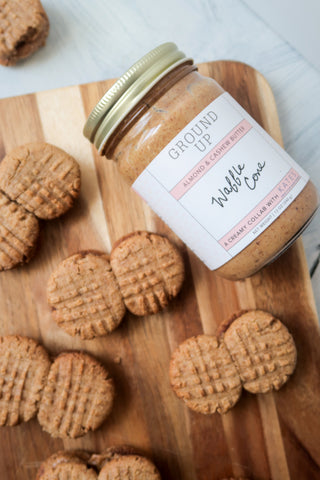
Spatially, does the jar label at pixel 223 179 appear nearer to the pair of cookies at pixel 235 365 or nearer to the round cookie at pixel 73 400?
the pair of cookies at pixel 235 365

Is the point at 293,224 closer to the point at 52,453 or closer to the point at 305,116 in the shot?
the point at 305,116

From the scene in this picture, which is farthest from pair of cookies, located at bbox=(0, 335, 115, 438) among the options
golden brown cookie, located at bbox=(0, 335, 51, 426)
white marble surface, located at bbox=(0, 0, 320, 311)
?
white marble surface, located at bbox=(0, 0, 320, 311)

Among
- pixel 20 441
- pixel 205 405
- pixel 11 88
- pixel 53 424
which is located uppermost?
pixel 11 88

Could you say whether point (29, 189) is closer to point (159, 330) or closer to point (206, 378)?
point (159, 330)

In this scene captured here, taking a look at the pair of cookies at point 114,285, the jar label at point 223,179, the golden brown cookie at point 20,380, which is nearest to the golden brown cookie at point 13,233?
the pair of cookies at point 114,285

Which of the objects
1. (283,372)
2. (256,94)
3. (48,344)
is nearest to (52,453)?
(48,344)

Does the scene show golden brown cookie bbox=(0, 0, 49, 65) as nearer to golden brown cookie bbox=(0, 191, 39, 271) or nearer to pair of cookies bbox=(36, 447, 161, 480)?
golden brown cookie bbox=(0, 191, 39, 271)
